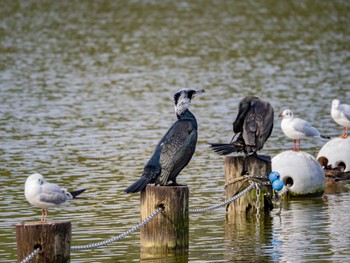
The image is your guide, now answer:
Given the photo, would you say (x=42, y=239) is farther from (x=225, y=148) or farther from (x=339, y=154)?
(x=339, y=154)

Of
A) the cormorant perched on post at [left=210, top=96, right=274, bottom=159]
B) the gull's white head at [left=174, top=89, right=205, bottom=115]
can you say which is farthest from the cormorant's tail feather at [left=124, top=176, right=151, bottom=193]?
the cormorant perched on post at [left=210, top=96, right=274, bottom=159]

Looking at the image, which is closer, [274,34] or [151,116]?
[151,116]

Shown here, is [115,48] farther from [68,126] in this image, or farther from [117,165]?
[117,165]

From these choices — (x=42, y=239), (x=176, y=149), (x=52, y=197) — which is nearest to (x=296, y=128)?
(x=176, y=149)

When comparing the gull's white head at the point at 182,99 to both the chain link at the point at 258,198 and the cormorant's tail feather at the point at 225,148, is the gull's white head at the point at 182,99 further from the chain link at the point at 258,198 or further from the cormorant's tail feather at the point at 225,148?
the chain link at the point at 258,198

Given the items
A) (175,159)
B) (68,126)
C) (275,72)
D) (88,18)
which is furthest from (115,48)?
(175,159)

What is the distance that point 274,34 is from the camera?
4522 cm

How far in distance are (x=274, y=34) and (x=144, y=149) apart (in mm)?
24272

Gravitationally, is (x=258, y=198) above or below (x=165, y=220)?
above

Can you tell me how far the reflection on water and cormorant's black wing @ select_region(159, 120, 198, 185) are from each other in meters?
1.02

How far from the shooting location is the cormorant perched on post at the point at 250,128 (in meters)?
15.4

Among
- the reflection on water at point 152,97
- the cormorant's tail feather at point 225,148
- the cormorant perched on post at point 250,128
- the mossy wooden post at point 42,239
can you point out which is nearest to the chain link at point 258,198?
the reflection on water at point 152,97

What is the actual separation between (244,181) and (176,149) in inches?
93.0

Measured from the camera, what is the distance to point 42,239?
38.9 feet
